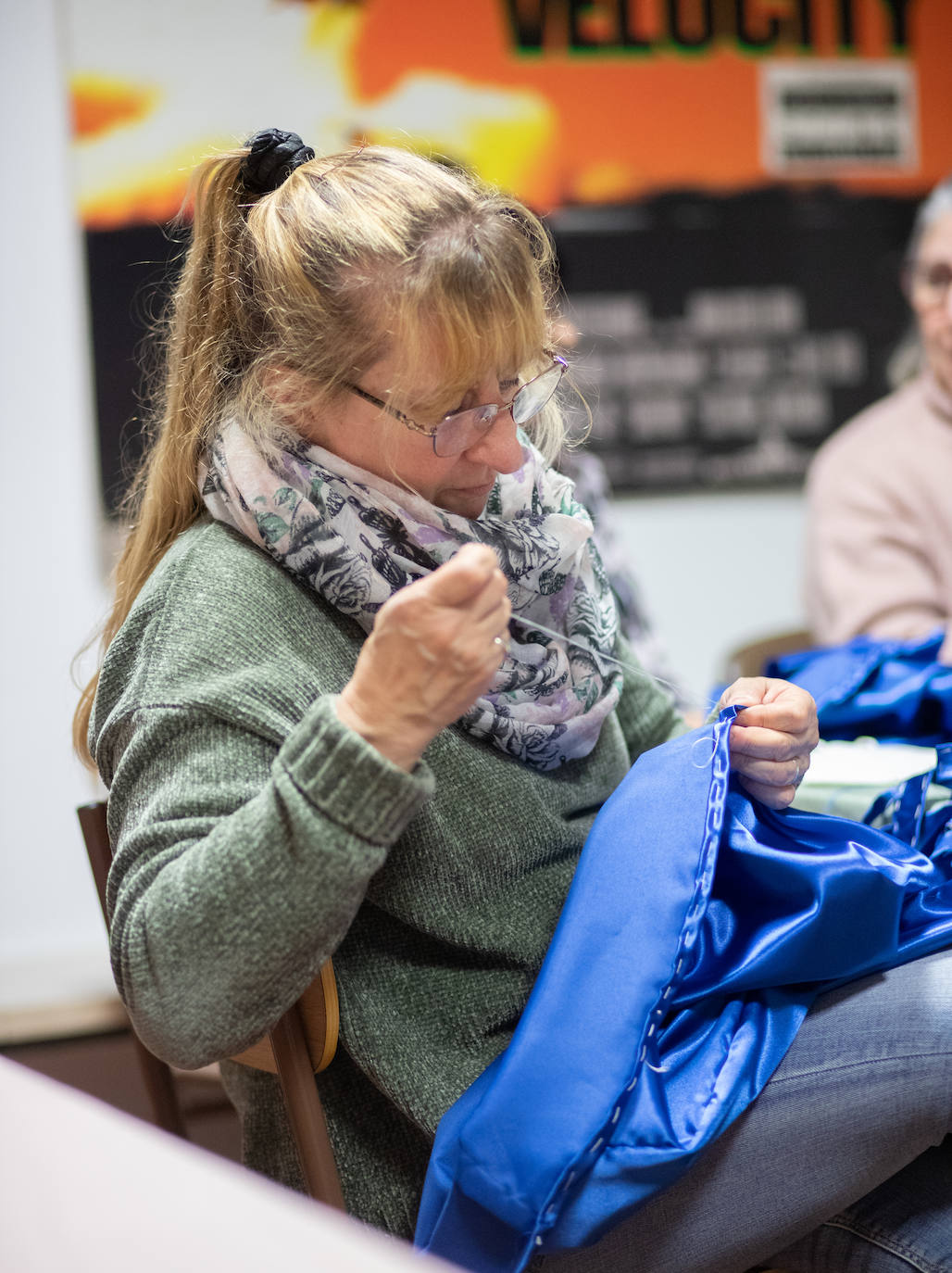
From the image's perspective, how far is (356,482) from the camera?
1143mm

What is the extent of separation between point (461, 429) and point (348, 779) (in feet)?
1.25

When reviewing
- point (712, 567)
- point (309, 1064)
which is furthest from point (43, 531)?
point (309, 1064)

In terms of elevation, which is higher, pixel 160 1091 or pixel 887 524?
pixel 887 524

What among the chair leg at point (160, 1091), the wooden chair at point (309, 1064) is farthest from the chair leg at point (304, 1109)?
the chair leg at point (160, 1091)

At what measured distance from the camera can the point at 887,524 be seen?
8.32 ft

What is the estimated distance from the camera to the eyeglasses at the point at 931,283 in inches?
97.0

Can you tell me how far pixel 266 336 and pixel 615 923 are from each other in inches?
24.1

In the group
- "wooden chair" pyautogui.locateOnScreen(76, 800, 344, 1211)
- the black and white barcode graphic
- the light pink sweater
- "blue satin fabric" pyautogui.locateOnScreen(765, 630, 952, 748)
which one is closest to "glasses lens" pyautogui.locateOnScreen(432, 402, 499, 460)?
"wooden chair" pyautogui.locateOnScreen(76, 800, 344, 1211)

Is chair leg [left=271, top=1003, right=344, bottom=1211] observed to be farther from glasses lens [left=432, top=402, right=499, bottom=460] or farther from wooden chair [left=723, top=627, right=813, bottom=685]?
wooden chair [left=723, top=627, right=813, bottom=685]

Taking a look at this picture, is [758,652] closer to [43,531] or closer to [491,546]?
[491,546]

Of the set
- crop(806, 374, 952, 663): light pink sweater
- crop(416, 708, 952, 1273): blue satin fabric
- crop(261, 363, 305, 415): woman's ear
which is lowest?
crop(806, 374, 952, 663): light pink sweater

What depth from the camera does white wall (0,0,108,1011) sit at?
3051 millimetres

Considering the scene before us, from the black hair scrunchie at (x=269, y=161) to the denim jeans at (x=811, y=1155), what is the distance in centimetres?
90

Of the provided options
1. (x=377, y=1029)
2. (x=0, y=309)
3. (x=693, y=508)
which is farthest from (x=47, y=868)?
(x=377, y=1029)
